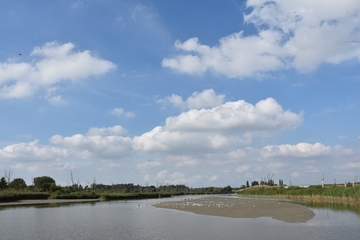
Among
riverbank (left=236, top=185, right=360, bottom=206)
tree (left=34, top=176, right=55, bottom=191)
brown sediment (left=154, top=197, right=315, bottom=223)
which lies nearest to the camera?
brown sediment (left=154, top=197, right=315, bottom=223)

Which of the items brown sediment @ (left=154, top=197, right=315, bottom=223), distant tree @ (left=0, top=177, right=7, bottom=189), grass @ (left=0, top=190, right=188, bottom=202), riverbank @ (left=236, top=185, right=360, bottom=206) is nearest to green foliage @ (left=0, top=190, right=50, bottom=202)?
grass @ (left=0, top=190, right=188, bottom=202)

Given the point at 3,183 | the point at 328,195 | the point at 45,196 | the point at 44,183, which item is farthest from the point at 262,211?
the point at 3,183

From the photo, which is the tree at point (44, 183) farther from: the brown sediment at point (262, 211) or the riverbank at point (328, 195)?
the riverbank at point (328, 195)

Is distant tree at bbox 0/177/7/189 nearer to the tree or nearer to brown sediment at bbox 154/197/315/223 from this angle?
the tree

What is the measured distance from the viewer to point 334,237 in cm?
2036

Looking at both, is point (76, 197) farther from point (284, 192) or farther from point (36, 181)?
point (284, 192)

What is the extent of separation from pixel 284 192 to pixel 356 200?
3657cm

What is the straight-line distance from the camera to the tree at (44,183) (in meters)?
90.0

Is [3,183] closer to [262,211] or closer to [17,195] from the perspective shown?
[17,195]

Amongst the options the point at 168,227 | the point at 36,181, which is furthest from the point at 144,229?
the point at 36,181

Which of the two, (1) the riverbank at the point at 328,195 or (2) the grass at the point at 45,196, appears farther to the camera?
(2) the grass at the point at 45,196

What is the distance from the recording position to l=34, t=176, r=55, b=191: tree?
295 ft

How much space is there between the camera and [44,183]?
94688mm

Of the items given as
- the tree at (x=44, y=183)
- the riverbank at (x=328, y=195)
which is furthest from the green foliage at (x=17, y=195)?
the riverbank at (x=328, y=195)
